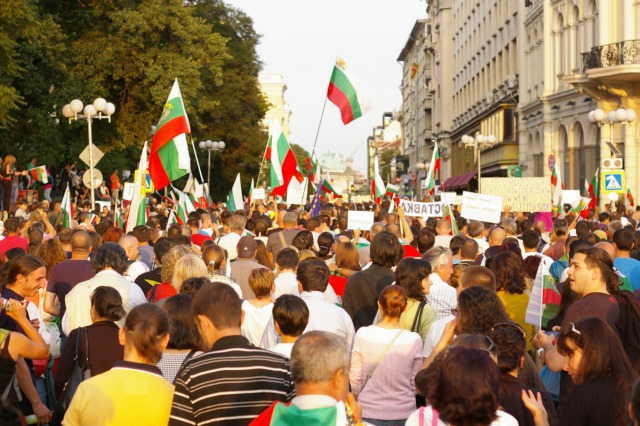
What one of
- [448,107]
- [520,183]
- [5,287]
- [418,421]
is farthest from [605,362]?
[448,107]

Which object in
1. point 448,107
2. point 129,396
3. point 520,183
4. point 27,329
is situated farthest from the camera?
point 448,107

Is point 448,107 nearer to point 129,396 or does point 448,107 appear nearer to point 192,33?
point 192,33

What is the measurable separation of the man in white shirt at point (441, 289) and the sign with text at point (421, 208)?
10002 millimetres

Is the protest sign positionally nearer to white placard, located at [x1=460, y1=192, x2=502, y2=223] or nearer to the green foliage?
white placard, located at [x1=460, y1=192, x2=502, y2=223]

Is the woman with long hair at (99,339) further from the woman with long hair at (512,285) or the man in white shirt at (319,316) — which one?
the woman with long hair at (512,285)

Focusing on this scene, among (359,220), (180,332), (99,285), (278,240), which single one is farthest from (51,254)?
(359,220)

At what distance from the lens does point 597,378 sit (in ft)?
18.0

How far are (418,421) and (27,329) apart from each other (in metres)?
3.12

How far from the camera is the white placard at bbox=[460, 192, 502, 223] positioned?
17.4 metres

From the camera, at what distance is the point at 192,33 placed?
131ft

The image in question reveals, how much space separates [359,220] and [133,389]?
11.6 metres

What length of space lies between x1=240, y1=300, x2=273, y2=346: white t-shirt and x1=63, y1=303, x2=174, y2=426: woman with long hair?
2448 millimetres

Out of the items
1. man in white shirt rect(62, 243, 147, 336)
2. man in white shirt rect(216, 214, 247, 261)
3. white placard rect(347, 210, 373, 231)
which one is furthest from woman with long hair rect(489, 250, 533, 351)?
white placard rect(347, 210, 373, 231)

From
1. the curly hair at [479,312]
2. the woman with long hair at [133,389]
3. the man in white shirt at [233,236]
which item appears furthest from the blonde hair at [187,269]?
the man in white shirt at [233,236]
